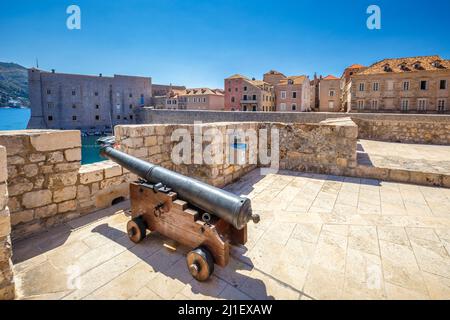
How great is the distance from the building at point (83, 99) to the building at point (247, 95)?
20.6m

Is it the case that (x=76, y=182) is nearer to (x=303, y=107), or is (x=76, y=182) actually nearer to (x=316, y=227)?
(x=316, y=227)

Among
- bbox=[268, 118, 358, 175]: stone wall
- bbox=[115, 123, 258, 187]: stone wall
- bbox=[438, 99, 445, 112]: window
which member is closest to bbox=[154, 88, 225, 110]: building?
bbox=[438, 99, 445, 112]: window

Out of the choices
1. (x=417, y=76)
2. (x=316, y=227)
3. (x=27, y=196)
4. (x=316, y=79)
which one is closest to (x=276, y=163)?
(x=316, y=227)

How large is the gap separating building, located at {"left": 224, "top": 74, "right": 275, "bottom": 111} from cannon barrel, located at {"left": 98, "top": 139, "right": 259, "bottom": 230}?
40.1m

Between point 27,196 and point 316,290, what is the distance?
3593 mm

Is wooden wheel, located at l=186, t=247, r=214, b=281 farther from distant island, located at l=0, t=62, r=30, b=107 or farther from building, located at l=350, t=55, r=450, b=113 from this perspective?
distant island, located at l=0, t=62, r=30, b=107

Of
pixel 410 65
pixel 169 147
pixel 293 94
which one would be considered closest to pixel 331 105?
pixel 293 94

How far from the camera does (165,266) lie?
249 centimetres

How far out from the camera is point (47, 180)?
3.34 meters

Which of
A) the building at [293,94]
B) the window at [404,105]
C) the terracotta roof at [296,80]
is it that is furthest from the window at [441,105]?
the terracotta roof at [296,80]

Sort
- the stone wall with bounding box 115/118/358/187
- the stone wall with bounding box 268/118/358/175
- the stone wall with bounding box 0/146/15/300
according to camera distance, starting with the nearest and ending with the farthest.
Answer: the stone wall with bounding box 0/146/15/300, the stone wall with bounding box 115/118/358/187, the stone wall with bounding box 268/118/358/175

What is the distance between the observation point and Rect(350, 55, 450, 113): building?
27.3 metres

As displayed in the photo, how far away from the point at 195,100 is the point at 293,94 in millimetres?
18528

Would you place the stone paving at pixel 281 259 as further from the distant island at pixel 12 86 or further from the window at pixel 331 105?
the distant island at pixel 12 86
